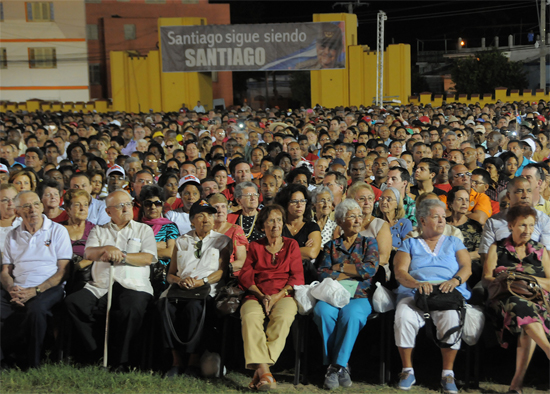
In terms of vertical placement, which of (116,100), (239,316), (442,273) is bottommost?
(239,316)

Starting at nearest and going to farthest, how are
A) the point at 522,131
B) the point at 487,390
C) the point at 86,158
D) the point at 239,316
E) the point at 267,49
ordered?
1. the point at 487,390
2. the point at 239,316
3. the point at 86,158
4. the point at 522,131
5. the point at 267,49

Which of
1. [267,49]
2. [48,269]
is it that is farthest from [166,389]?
[267,49]

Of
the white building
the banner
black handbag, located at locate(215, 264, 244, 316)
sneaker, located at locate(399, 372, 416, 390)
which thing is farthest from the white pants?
the white building

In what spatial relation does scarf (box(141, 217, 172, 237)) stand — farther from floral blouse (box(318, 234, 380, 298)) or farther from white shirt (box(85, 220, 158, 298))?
floral blouse (box(318, 234, 380, 298))

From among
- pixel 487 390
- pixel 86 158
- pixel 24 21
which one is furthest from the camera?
pixel 24 21

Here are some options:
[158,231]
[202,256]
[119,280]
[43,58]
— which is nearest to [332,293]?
[202,256]

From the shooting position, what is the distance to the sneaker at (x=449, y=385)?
181 inches

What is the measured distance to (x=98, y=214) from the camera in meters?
6.99

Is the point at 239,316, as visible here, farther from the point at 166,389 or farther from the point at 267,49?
the point at 267,49

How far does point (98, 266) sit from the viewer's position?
5.34 metres

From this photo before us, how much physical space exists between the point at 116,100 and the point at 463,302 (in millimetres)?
26682

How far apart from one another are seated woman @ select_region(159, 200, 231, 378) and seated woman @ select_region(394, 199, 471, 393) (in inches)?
57.0

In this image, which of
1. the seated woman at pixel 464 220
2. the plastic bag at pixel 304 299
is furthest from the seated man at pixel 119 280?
the seated woman at pixel 464 220

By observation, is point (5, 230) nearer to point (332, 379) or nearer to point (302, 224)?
point (302, 224)
